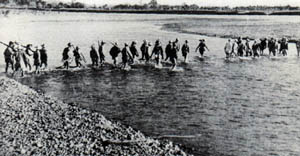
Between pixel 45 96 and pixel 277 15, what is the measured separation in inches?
4276

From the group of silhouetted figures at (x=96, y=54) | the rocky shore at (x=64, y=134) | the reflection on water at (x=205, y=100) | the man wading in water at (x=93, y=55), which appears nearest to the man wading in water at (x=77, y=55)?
the group of silhouetted figures at (x=96, y=54)

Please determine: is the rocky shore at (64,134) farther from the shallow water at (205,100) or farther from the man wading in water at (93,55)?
the man wading in water at (93,55)

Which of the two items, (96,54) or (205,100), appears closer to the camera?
(205,100)

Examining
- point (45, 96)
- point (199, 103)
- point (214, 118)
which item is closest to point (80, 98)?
point (45, 96)

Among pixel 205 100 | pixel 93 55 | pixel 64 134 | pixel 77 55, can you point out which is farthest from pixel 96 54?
pixel 64 134

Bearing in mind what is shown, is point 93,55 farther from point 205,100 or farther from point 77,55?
point 205,100

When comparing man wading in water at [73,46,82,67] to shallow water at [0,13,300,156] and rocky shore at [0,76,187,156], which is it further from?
rocky shore at [0,76,187,156]

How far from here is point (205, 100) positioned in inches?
617

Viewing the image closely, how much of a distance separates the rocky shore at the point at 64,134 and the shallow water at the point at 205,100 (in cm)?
95

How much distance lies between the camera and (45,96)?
16.2m

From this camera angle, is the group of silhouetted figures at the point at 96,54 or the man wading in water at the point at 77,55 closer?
the group of silhouetted figures at the point at 96,54

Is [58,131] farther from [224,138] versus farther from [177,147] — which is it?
[224,138]

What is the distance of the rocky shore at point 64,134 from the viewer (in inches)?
372

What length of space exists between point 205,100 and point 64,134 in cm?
684
